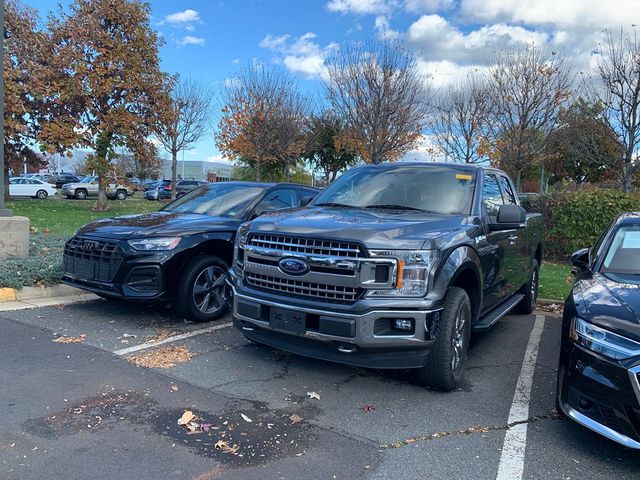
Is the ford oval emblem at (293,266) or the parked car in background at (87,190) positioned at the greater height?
the parked car in background at (87,190)

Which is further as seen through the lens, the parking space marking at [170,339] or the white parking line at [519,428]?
the parking space marking at [170,339]

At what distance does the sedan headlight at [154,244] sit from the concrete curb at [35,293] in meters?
2.22

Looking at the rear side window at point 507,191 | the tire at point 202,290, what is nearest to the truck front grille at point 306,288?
the tire at point 202,290

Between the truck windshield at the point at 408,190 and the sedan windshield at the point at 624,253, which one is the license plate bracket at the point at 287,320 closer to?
the truck windshield at the point at 408,190

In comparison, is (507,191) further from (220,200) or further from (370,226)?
(220,200)

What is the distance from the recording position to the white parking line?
10.5 ft

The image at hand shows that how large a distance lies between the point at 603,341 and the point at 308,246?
2127mm

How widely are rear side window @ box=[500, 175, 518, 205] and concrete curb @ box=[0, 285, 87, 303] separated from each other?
5837 millimetres

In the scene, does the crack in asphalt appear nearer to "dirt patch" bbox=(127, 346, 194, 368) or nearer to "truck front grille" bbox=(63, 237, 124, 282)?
"dirt patch" bbox=(127, 346, 194, 368)

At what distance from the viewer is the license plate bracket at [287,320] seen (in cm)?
408

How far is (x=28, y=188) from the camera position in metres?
35.6

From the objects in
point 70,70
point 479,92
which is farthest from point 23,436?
point 479,92

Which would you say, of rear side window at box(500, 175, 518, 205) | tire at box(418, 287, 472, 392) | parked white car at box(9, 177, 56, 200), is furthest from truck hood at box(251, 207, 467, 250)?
parked white car at box(9, 177, 56, 200)

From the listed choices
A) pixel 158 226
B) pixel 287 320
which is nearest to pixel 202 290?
pixel 158 226
